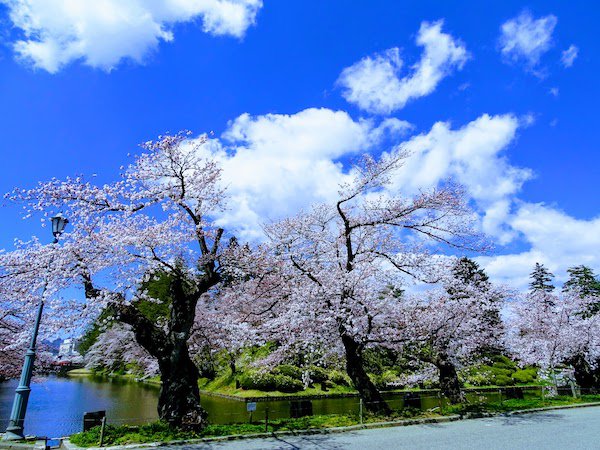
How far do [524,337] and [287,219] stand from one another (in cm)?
2068

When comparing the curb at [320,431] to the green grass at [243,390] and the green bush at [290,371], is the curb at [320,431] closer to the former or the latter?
the green grass at [243,390]

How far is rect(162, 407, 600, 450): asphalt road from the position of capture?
398 inches

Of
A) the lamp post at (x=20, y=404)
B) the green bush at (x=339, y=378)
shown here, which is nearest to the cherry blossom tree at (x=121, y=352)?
the lamp post at (x=20, y=404)

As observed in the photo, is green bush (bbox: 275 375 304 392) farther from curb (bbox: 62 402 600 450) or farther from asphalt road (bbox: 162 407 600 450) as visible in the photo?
asphalt road (bbox: 162 407 600 450)

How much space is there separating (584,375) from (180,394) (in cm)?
2803

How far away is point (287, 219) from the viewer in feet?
58.2

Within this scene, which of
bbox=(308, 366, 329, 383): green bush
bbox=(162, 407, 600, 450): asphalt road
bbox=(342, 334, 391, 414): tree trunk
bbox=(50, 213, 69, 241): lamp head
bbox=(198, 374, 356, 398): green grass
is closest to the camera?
bbox=(162, 407, 600, 450): asphalt road

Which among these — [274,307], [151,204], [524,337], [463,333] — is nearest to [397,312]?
[463,333]

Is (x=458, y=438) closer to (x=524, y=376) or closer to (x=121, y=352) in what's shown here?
(x=524, y=376)

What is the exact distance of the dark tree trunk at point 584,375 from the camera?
84.0ft

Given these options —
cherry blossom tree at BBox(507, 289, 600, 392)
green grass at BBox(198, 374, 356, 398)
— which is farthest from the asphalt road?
green grass at BBox(198, 374, 356, 398)

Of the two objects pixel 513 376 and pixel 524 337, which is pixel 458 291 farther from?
pixel 513 376

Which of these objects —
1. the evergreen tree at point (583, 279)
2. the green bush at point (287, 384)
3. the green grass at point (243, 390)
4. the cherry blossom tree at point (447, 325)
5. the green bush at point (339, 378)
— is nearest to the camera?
the cherry blossom tree at point (447, 325)

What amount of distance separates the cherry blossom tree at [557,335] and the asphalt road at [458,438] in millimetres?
10384
